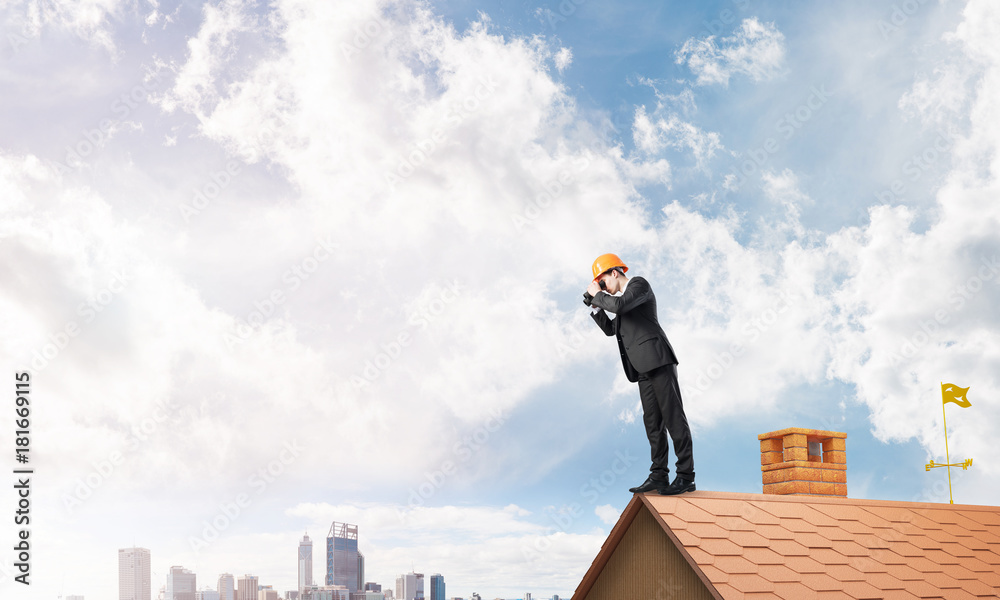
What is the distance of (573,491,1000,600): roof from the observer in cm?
534

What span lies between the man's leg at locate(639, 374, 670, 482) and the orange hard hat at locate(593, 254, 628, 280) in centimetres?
111

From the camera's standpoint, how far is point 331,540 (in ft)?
124

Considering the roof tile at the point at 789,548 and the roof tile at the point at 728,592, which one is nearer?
the roof tile at the point at 728,592

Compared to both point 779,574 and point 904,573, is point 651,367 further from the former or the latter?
point 904,573

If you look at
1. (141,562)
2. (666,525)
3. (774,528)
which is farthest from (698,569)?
(141,562)

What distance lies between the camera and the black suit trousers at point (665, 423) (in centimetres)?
633

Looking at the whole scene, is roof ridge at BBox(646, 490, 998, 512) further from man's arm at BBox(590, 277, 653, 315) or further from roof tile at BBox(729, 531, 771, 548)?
man's arm at BBox(590, 277, 653, 315)

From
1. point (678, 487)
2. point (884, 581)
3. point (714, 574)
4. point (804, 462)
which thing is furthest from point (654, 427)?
point (804, 462)

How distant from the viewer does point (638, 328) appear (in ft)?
21.4

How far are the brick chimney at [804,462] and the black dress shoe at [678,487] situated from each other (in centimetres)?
307

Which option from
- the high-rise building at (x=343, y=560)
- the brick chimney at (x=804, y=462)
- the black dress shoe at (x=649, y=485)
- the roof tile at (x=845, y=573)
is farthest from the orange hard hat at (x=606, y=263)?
the high-rise building at (x=343, y=560)

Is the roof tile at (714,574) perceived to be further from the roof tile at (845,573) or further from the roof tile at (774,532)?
the roof tile at (845,573)

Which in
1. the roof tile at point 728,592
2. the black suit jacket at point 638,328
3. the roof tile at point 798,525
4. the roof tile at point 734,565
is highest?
the black suit jacket at point 638,328

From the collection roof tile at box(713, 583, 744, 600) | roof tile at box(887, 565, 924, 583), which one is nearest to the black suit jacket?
roof tile at box(713, 583, 744, 600)
